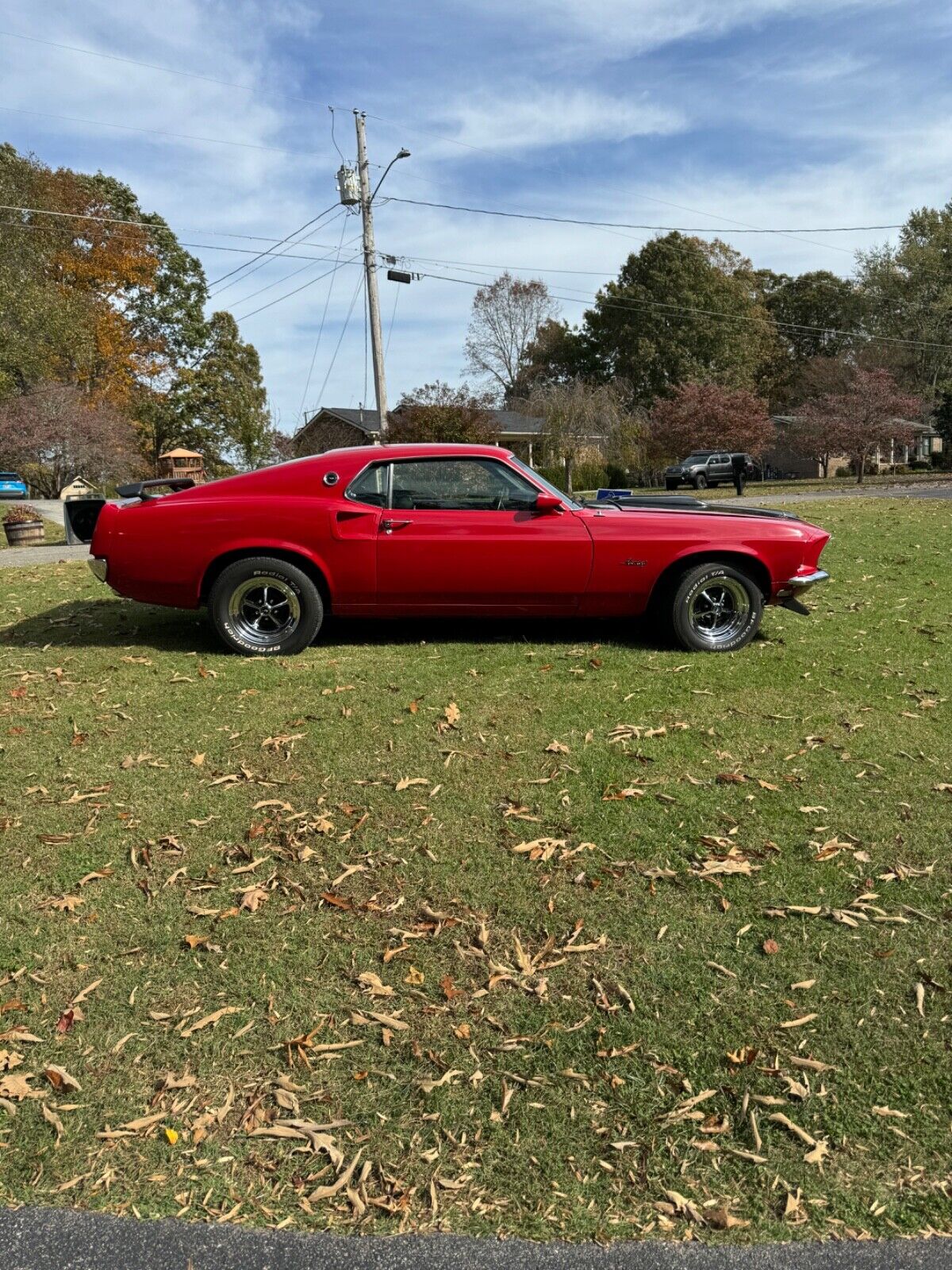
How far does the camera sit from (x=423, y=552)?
6.02 m

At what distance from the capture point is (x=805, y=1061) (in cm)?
246

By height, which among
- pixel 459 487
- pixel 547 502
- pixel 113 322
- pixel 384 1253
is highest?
pixel 113 322

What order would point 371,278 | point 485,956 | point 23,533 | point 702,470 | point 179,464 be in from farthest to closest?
point 179,464 < point 702,470 < point 371,278 < point 23,533 < point 485,956

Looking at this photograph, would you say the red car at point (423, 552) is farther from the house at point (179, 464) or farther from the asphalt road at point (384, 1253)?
the house at point (179, 464)

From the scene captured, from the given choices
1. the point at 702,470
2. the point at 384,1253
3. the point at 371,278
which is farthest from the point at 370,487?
the point at 702,470

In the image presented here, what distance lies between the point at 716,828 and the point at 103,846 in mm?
2439

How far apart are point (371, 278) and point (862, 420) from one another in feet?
79.7

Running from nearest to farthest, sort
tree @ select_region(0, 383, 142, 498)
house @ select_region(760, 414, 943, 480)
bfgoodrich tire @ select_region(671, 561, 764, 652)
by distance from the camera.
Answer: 1. bfgoodrich tire @ select_region(671, 561, 764, 652)
2. tree @ select_region(0, 383, 142, 498)
3. house @ select_region(760, 414, 943, 480)

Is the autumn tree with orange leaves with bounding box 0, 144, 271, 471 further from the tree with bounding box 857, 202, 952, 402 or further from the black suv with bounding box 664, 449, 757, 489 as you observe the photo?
the tree with bounding box 857, 202, 952, 402

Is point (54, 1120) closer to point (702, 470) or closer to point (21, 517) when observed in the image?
point (21, 517)

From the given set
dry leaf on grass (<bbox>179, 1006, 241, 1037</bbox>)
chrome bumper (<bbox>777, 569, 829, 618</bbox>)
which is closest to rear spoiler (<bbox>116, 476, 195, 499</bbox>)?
chrome bumper (<bbox>777, 569, 829, 618</bbox>)

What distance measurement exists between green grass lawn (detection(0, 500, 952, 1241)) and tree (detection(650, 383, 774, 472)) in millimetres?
35870

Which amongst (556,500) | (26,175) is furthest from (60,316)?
(556,500)

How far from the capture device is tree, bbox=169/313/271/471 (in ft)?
161
